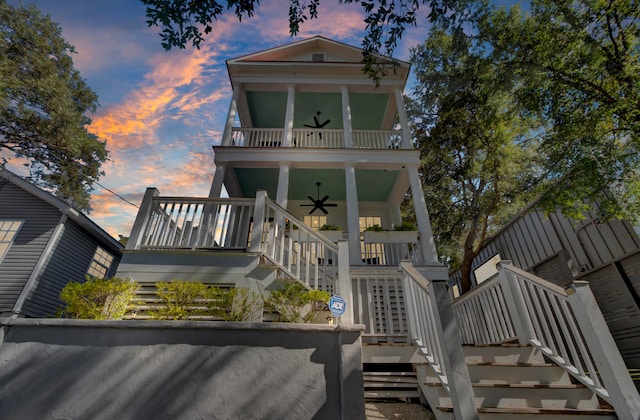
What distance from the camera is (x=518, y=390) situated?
2580 mm

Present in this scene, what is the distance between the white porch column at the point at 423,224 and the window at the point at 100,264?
36.4ft

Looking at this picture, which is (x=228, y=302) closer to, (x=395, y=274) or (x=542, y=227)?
(x=395, y=274)

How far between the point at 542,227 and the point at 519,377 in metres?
8.39

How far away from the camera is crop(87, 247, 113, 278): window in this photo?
31.6ft

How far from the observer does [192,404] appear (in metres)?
2.24

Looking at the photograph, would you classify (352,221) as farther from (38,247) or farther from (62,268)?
(38,247)

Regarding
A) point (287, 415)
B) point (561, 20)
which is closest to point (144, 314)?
point (287, 415)

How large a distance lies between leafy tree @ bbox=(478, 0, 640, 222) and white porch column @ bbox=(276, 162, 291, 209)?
6.66 m

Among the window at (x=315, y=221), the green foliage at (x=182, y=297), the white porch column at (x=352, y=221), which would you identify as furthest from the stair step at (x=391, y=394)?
the window at (x=315, y=221)

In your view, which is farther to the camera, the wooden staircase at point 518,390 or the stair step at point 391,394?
the stair step at point 391,394

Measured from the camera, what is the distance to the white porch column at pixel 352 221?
6363 mm

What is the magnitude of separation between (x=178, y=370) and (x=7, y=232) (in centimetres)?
1063

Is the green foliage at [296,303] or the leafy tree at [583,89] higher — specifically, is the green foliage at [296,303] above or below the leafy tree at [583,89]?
below

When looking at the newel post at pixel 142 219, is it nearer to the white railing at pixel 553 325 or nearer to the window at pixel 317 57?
the white railing at pixel 553 325
